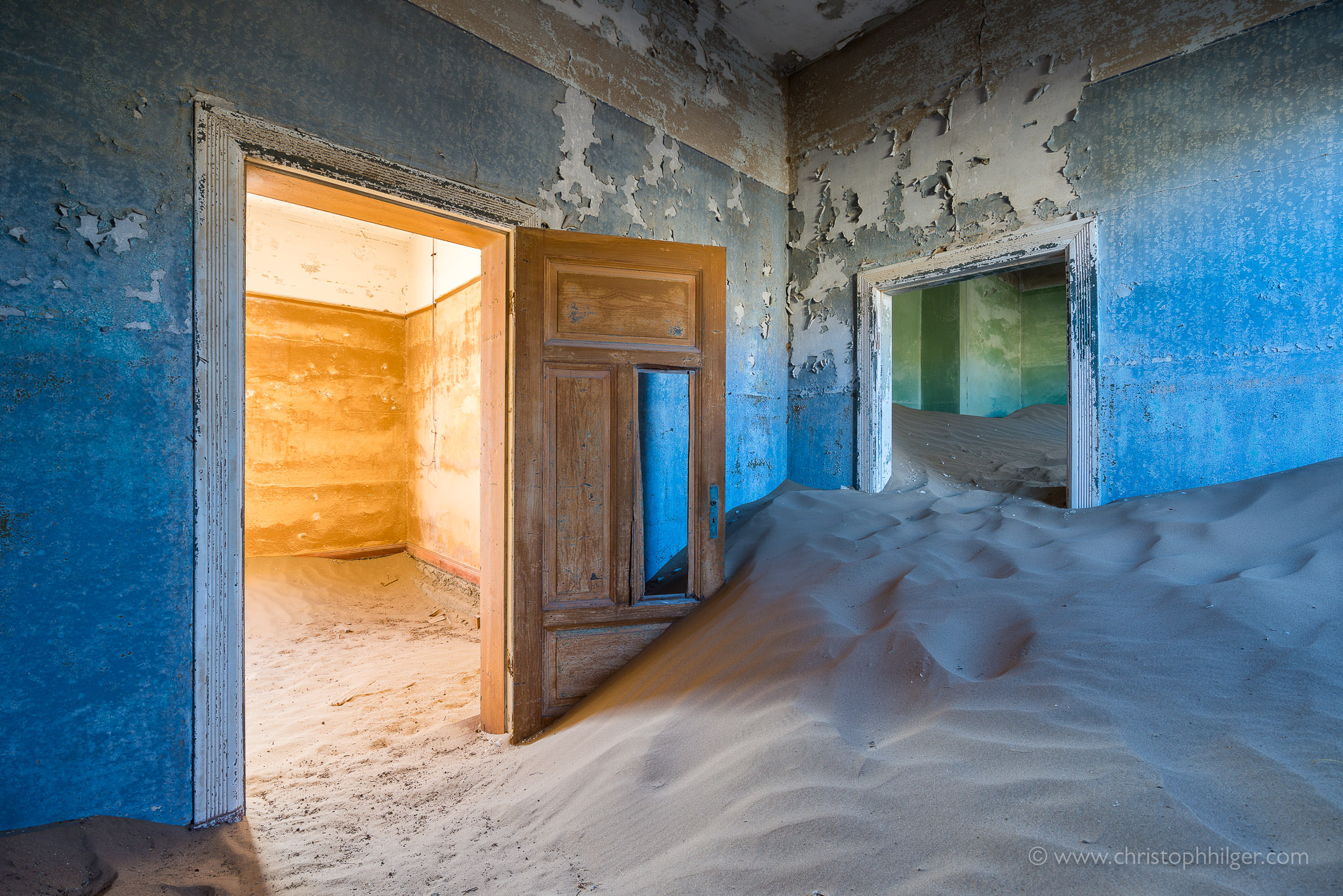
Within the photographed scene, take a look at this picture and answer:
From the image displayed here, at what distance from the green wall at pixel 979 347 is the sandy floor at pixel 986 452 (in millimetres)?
1419

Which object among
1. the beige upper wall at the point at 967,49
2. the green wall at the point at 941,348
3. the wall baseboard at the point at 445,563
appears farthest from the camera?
the green wall at the point at 941,348

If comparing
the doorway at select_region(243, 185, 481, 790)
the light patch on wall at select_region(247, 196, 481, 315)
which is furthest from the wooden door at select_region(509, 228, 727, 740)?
the light patch on wall at select_region(247, 196, 481, 315)

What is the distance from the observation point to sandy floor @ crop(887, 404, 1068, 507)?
13.5ft

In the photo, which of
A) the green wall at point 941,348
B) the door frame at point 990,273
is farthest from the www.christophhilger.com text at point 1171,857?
the green wall at point 941,348

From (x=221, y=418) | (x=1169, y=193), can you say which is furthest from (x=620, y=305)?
(x=1169, y=193)

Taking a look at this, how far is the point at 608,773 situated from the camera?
184 centimetres

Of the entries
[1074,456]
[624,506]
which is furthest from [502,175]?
[1074,456]

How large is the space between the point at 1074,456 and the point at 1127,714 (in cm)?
220

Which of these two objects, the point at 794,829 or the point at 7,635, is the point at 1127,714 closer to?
the point at 794,829

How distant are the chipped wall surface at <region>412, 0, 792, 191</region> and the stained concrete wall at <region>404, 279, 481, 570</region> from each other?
6.37 ft

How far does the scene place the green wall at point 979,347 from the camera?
9.95m

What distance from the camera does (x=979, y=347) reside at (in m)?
10.7

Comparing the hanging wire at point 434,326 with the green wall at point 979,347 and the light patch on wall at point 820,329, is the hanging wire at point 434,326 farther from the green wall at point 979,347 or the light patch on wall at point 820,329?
the green wall at point 979,347

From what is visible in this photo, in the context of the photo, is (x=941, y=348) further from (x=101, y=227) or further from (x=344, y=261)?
(x=101, y=227)
